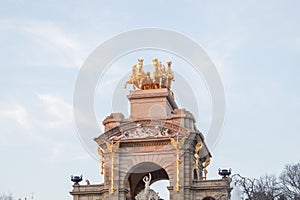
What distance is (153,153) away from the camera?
1934 inches

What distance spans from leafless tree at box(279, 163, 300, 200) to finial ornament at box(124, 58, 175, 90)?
53.9ft

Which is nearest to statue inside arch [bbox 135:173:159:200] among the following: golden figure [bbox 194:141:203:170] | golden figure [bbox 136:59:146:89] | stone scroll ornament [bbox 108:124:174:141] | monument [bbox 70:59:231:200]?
monument [bbox 70:59:231:200]

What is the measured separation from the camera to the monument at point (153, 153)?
158ft

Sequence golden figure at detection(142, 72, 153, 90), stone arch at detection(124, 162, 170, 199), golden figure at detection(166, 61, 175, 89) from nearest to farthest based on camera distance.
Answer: stone arch at detection(124, 162, 170, 199) → golden figure at detection(142, 72, 153, 90) → golden figure at detection(166, 61, 175, 89)

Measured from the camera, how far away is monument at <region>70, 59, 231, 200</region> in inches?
1900

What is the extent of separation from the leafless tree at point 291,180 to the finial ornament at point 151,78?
53.9 ft

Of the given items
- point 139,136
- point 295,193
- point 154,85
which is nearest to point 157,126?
point 139,136

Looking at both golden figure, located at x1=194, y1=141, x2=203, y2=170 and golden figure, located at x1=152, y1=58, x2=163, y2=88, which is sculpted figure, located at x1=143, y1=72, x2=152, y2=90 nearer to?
golden figure, located at x1=152, y1=58, x2=163, y2=88

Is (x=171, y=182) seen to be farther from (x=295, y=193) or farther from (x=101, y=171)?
(x=295, y=193)

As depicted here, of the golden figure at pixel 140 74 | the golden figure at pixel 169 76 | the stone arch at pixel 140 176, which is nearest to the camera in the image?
the stone arch at pixel 140 176

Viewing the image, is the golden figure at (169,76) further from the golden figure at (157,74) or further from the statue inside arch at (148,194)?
the statue inside arch at (148,194)

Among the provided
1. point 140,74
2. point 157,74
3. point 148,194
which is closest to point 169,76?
point 157,74

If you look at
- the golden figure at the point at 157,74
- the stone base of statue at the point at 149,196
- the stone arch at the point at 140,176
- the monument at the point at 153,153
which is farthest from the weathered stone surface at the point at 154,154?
the golden figure at the point at 157,74

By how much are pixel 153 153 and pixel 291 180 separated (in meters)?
21.1
